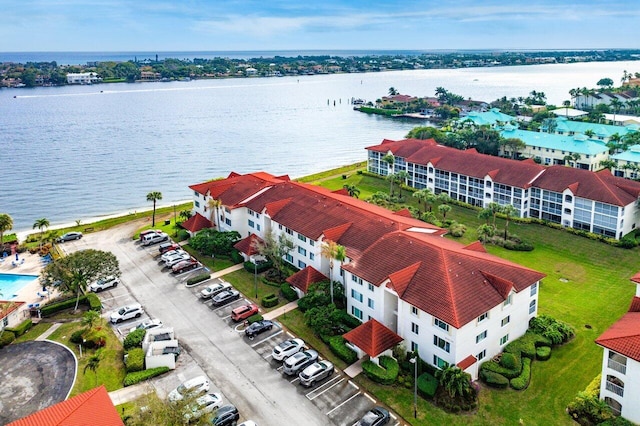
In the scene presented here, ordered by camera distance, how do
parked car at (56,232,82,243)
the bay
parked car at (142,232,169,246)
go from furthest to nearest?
the bay → parked car at (56,232,82,243) → parked car at (142,232,169,246)

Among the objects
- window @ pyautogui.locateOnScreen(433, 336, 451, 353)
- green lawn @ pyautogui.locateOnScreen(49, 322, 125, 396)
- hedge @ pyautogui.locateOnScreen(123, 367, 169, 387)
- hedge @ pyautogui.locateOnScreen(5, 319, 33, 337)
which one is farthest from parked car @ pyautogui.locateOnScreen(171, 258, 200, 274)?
window @ pyautogui.locateOnScreen(433, 336, 451, 353)

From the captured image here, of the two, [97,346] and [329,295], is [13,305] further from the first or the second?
[329,295]

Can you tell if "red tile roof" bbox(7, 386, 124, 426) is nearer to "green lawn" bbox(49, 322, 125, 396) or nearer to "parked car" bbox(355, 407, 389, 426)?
"green lawn" bbox(49, 322, 125, 396)

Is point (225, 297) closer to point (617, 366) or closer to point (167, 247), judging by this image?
point (167, 247)

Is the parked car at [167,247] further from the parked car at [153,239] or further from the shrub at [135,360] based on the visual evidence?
the shrub at [135,360]

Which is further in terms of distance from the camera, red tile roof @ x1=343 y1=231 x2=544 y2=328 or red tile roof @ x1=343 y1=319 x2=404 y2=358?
red tile roof @ x1=343 y1=319 x2=404 y2=358

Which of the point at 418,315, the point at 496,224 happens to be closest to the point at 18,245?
the point at 418,315

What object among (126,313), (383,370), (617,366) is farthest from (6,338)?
(617,366)
